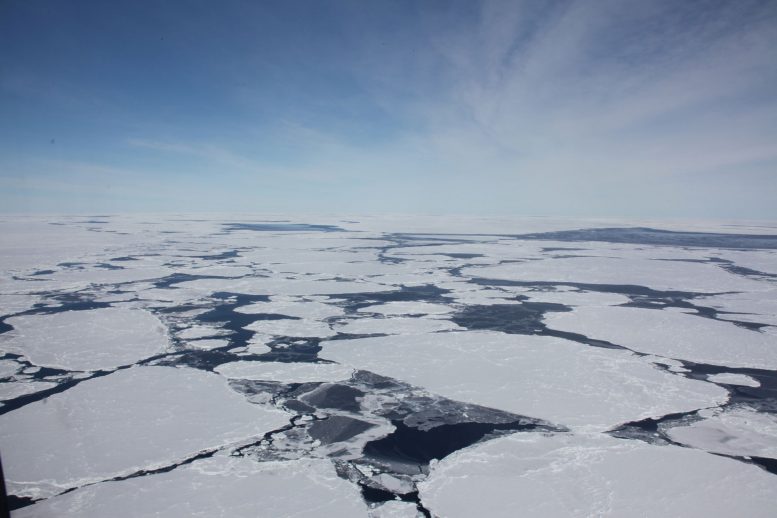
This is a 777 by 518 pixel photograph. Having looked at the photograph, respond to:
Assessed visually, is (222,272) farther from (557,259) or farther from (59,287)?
(557,259)

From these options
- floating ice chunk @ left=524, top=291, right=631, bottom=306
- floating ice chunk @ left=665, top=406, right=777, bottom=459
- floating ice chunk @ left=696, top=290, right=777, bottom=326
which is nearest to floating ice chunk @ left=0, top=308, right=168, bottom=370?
floating ice chunk @ left=665, top=406, right=777, bottom=459

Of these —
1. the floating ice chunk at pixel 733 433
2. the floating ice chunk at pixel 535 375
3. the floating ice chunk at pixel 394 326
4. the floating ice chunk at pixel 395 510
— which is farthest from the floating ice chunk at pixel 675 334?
the floating ice chunk at pixel 395 510

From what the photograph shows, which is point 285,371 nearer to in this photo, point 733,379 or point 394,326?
point 394,326

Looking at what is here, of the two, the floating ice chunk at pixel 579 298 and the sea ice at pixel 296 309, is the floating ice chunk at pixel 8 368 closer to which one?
the sea ice at pixel 296 309

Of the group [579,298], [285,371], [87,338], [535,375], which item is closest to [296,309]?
[285,371]

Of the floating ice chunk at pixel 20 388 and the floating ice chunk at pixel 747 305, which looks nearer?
the floating ice chunk at pixel 20 388

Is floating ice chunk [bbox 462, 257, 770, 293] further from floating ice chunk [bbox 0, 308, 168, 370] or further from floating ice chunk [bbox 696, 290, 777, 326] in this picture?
floating ice chunk [bbox 0, 308, 168, 370]
